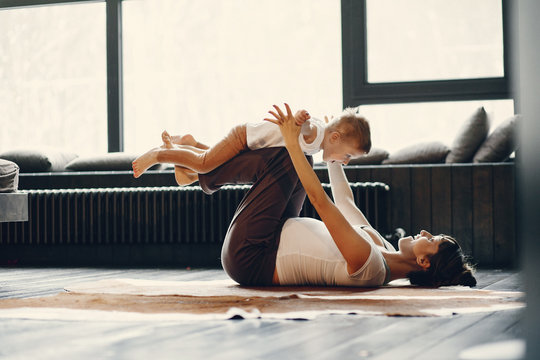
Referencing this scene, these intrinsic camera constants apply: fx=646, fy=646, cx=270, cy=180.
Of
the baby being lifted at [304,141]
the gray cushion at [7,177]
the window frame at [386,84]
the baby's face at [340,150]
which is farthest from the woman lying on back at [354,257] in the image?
the window frame at [386,84]

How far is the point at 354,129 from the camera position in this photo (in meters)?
2.43

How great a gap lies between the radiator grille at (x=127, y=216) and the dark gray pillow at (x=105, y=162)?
0.75 ft

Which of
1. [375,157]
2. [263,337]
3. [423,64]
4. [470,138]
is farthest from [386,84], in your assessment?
[263,337]

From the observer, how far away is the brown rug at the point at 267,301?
1936 mm

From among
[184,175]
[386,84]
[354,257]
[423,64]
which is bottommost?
[354,257]

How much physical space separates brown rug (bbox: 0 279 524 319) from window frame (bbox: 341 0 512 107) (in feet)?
6.96

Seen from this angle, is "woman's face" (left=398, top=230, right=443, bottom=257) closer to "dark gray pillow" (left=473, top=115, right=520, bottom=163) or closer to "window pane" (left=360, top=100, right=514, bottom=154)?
"dark gray pillow" (left=473, top=115, right=520, bottom=163)

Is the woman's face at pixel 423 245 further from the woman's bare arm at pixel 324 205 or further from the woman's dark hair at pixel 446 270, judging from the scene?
the woman's bare arm at pixel 324 205

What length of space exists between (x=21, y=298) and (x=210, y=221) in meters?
1.91

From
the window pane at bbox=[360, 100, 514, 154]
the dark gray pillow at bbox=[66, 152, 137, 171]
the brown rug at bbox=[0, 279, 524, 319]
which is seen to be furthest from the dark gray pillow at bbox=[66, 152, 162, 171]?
the brown rug at bbox=[0, 279, 524, 319]

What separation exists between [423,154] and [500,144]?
46 cm

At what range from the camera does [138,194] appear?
14.3 ft

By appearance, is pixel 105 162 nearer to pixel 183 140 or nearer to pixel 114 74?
pixel 114 74

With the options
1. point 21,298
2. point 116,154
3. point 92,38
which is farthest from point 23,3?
point 21,298
